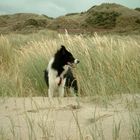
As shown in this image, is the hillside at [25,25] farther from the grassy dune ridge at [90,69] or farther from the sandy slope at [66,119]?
the sandy slope at [66,119]

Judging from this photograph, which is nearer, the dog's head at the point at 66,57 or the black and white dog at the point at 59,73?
the black and white dog at the point at 59,73

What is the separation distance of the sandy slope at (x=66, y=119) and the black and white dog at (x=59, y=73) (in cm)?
251

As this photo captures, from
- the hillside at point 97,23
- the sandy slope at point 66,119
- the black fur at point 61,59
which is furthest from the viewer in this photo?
the hillside at point 97,23

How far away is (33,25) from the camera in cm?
5484

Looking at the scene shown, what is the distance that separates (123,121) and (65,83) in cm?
461

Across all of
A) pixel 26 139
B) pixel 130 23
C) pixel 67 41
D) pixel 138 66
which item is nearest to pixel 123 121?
pixel 26 139

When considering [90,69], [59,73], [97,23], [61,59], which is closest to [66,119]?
[90,69]

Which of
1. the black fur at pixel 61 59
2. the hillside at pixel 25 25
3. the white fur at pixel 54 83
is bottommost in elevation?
the white fur at pixel 54 83

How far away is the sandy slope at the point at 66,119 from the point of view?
15.5 ft

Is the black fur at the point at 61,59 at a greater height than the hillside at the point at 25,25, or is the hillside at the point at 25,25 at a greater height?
the hillside at the point at 25,25

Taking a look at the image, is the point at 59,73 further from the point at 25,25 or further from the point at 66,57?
the point at 25,25

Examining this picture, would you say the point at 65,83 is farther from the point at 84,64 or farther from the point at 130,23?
the point at 130,23

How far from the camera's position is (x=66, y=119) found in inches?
213

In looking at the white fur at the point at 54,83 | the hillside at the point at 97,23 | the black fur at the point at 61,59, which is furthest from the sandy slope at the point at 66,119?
the hillside at the point at 97,23
